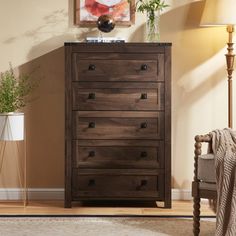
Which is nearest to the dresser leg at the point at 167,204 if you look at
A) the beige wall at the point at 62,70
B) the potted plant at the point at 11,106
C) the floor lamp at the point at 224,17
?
the beige wall at the point at 62,70

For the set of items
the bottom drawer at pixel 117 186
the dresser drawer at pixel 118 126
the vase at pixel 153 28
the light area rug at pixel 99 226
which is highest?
the vase at pixel 153 28

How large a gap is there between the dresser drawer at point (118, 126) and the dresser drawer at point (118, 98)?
51 millimetres

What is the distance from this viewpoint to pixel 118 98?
452cm

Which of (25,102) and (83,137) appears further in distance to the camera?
(25,102)

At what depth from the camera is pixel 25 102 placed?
193 inches

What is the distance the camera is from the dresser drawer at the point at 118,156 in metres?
4.54

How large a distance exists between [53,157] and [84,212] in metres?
0.69

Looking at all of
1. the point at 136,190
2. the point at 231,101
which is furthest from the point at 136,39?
the point at 136,190

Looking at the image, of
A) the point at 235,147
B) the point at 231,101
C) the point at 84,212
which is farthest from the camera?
the point at 231,101

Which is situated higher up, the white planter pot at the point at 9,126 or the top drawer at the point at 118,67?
the top drawer at the point at 118,67

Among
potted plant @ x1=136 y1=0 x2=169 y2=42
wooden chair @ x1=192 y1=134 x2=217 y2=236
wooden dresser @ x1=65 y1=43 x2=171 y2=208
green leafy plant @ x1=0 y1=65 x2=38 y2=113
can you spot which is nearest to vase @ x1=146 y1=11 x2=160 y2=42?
potted plant @ x1=136 y1=0 x2=169 y2=42

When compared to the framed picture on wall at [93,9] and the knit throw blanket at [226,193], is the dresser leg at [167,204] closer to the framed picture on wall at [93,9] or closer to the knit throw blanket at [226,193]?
the knit throw blanket at [226,193]

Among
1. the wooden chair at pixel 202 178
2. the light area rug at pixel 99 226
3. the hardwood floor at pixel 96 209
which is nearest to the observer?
the wooden chair at pixel 202 178

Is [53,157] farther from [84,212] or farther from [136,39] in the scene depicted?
[136,39]
